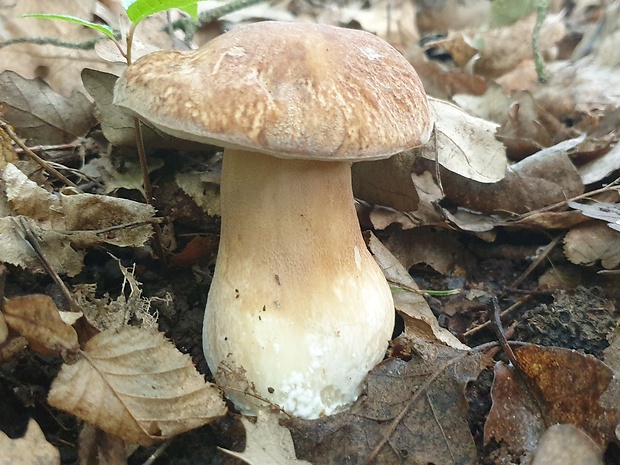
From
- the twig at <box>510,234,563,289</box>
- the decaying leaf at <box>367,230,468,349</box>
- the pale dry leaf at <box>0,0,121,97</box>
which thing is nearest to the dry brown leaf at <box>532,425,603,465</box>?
the decaying leaf at <box>367,230,468,349</box>

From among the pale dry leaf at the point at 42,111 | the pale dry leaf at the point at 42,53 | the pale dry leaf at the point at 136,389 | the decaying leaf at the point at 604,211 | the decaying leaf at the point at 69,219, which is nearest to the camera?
the pale dry leaf at the point at 136,389

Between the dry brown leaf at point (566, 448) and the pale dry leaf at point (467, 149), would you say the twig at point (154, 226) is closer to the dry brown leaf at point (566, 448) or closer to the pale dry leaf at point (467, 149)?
the pale dry leaf at point (467, 149)

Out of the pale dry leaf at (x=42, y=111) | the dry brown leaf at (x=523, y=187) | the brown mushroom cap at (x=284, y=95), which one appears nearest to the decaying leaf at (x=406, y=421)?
the brown mushroom cap at (x=284, y=95)

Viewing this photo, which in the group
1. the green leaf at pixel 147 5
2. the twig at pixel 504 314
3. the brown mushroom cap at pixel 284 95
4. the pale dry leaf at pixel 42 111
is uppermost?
the green leaf at pixel 147 5

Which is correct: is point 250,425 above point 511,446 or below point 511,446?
above

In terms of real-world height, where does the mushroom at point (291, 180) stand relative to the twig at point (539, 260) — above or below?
above

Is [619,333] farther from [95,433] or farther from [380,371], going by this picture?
[95,433]

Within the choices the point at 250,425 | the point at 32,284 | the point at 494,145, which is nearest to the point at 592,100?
the point at 494,145
